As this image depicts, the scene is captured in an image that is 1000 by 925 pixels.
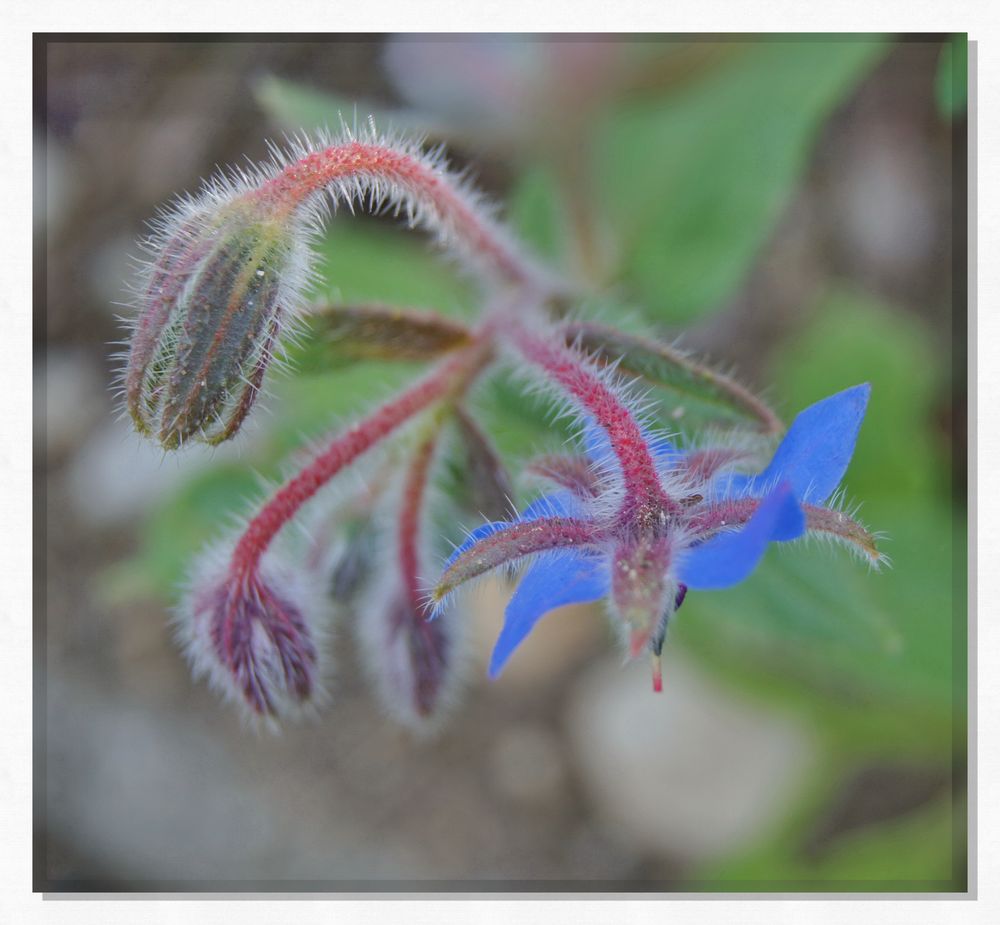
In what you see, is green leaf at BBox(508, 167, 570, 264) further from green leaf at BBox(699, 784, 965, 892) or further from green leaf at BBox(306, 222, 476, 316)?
green leaf at BBox(699, 784, 965, 892)

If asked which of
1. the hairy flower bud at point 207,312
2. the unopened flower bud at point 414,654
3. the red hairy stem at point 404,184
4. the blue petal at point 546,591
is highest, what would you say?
the red hairy stem at point 404,184

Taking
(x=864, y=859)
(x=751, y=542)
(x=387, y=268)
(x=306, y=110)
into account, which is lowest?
(x=864, y=859)

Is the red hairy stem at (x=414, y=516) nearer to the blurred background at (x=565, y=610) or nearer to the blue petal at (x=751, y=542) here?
the blue petal at (x=751, y=542)

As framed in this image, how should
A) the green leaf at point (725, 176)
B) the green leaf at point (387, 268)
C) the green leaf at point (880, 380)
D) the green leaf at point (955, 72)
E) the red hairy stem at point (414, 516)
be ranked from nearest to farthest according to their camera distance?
the red hairy stem at point (414, 516), the green leaf at point (955, 72), the green leaf at point (725, 176), the green leaf at point (387, 268), the green leaf at point (880, 380)

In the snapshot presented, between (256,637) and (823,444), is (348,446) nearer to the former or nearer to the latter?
(256,637)

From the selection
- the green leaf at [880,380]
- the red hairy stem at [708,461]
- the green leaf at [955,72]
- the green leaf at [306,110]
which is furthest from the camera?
the green leaf at [880,380]

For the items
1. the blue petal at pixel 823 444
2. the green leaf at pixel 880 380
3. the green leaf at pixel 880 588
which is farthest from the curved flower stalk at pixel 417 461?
the green leaf at pixel 880 380

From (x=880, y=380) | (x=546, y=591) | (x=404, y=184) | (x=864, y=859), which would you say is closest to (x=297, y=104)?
(x=404, y=184)
